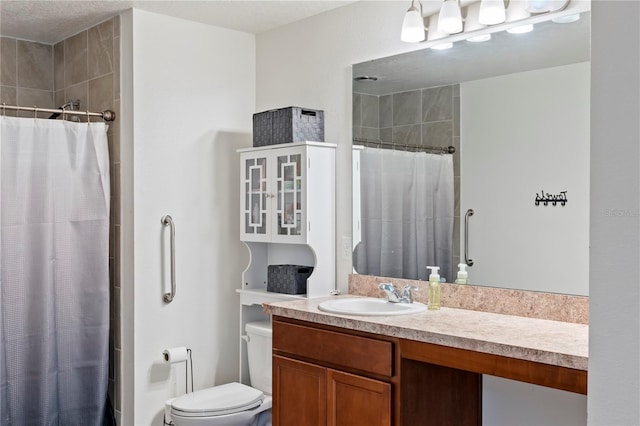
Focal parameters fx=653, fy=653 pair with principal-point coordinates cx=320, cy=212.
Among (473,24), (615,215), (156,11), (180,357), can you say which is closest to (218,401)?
(180,357)

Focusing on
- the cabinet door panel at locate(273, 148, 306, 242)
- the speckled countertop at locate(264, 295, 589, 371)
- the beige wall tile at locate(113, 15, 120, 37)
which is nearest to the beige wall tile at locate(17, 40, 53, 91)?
the beige wall tile at locate(113, 15, 120, 37)

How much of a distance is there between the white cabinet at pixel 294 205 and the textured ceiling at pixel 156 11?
2.36ft

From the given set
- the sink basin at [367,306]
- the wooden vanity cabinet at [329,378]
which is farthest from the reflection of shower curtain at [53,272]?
the sink basin at [367,306]

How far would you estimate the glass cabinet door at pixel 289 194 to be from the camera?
10.8ft

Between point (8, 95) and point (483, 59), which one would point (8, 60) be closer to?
point (8, 95)

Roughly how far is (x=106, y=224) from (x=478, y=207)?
1.91 meters

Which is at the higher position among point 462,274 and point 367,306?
point 462,274

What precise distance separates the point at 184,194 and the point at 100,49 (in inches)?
36.5

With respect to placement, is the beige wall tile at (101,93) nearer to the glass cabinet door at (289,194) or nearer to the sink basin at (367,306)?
the glass cabinet door at (289,194)

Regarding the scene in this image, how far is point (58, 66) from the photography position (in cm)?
400

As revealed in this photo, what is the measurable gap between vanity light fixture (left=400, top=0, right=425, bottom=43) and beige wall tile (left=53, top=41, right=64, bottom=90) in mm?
2217

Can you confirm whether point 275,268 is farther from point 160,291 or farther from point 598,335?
point 598,335

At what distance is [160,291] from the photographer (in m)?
3.47

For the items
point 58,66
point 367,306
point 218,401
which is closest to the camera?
point 367,306
